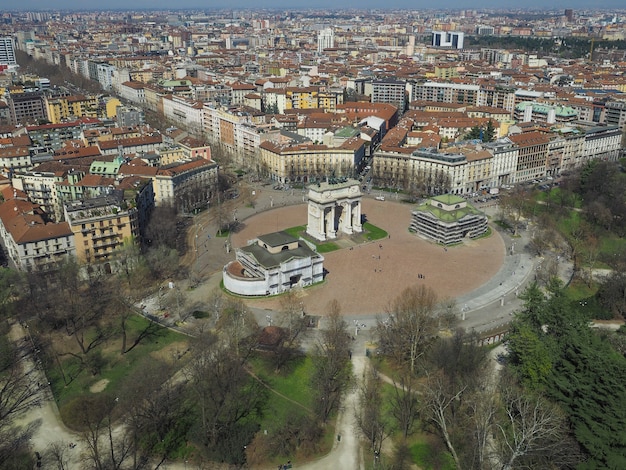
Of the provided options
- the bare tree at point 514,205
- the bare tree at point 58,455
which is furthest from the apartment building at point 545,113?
the bare tree at point 58,455

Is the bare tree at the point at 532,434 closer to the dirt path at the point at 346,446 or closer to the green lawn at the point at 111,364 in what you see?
the dirt path at the point at 346,446

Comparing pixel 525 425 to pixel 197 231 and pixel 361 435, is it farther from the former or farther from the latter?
pixel 197 231

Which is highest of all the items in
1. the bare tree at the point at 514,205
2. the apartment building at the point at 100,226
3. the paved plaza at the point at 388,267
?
the apartment building at the point at 100,226

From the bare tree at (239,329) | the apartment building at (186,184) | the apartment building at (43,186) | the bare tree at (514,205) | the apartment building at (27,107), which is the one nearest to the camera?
the bare tree at (239,329)

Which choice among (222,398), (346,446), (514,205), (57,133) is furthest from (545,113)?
(222,398)

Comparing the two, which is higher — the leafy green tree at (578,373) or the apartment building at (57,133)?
the apartment building at (57,133)

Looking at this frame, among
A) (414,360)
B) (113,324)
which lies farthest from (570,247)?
(113,324)

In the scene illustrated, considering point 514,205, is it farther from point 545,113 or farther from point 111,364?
point 111,364

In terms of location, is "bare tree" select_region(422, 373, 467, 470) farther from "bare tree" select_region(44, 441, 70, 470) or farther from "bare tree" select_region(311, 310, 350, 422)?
"bare tree" select_region(44, 441, 70, 470)
